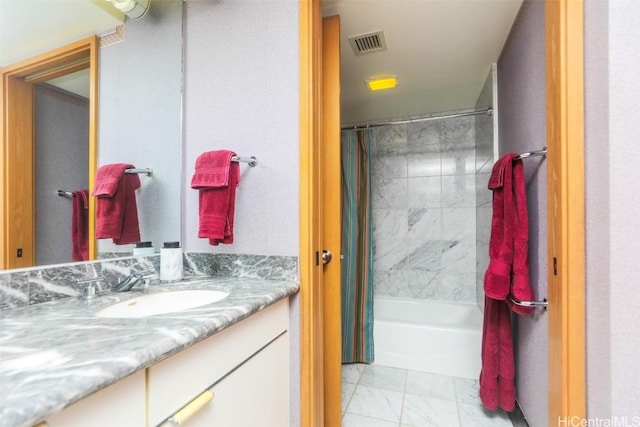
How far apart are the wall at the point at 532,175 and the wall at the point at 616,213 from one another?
48cm

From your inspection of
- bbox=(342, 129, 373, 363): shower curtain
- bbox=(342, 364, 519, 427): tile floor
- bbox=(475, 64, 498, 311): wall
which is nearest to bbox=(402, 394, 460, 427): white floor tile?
bbox=(342, 364, 519, 427): tile floor

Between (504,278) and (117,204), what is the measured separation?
174 centimetres

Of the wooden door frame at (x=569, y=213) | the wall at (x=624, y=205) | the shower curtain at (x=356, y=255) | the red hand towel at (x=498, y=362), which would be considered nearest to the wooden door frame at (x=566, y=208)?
the wooden door frame at (x=569, y=213)

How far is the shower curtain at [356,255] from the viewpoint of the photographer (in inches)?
86.2

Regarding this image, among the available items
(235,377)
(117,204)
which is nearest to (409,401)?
(235,377)

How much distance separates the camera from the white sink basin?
3.08 ft

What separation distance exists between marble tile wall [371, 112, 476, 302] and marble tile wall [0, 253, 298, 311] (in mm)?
1923

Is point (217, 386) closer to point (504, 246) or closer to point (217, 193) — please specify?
point (217, 193)

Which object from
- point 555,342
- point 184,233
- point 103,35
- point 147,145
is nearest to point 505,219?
point 555,342

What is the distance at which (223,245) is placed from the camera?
1.23 m

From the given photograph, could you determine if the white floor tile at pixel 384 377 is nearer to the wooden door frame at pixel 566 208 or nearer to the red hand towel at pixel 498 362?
the red hand towel at pixel 498 362

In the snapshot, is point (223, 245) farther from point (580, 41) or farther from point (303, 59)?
point (580, 41)

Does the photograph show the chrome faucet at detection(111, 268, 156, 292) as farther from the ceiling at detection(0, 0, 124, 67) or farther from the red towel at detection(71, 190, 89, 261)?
the ceiling at detection(0, 0, 124, 67)

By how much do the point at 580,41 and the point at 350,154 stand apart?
152cm
